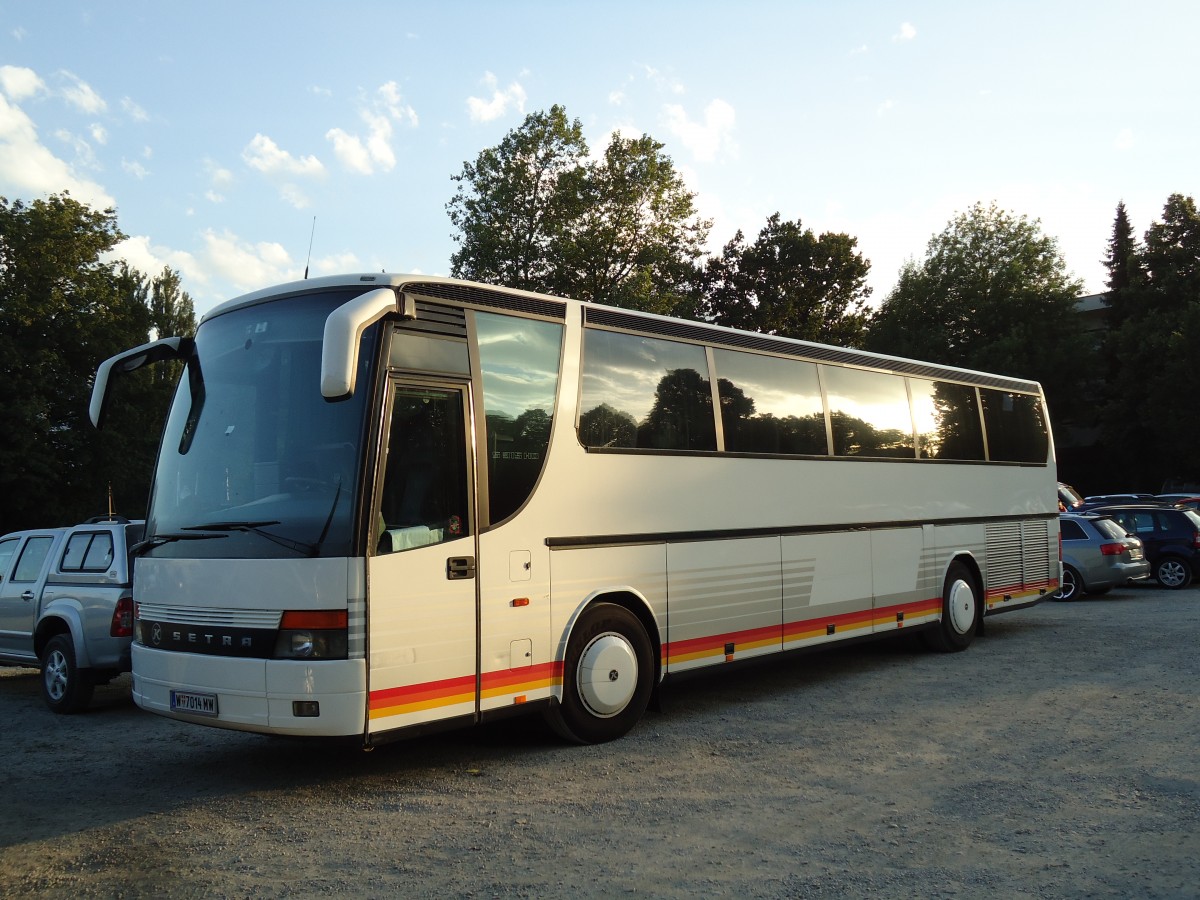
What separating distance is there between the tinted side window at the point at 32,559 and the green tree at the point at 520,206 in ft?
115

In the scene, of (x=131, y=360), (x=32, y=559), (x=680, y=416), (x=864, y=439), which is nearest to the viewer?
(x=131, y=360)

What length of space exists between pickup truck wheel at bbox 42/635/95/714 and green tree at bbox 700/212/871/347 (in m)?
48.3

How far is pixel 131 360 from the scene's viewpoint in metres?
8.39

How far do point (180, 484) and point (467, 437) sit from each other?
2044mm

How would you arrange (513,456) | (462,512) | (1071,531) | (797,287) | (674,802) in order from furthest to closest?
1. (797,287)
2. (1071,531)
3. (513,456)
4. (462,512)
5. (674,802)

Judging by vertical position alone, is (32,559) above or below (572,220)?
below

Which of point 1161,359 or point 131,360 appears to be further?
point 1161,359

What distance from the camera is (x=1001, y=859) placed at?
5.37 m

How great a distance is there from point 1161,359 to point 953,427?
42.5m

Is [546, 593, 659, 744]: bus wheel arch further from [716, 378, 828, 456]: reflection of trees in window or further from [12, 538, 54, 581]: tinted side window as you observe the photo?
[12, 538, 54, 581]: tinted side window

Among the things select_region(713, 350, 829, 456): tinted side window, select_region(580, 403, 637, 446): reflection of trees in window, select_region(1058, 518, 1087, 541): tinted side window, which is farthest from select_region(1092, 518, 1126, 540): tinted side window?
select_region(580, 403, 637, 446): reflection of trees in window

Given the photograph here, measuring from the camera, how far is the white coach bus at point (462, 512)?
673 cm

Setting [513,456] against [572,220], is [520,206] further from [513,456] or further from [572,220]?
[513,456]

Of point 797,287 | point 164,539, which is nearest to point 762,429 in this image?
point 164,539
